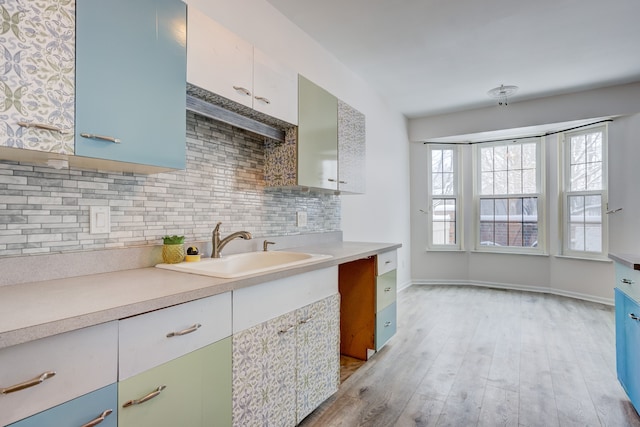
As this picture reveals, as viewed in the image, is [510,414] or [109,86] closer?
[109,86]

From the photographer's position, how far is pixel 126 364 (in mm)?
930

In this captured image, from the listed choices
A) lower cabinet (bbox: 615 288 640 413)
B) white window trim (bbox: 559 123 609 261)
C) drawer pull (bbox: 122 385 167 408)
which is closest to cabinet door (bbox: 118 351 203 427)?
drawer pull (bbox: 122 385 167 408)

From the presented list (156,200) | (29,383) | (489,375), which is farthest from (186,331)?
(489,375)

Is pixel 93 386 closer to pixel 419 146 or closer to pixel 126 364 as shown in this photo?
pixel 126 364

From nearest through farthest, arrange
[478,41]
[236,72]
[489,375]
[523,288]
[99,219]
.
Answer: [99,219] → [236,72] → [489,375] → [478,41] → [523,288]

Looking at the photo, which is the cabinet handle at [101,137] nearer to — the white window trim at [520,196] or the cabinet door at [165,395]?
the cabinet door at [165,395]

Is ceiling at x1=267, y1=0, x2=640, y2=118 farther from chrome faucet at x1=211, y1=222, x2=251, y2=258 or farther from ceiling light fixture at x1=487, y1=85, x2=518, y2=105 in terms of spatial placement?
chrome faucet at x1=211, y1=222, x2=251, y2=258

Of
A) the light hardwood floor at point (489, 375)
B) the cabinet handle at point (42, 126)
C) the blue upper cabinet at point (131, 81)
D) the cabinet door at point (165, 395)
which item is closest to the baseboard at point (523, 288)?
the light hardwood floor at point (489, 375)

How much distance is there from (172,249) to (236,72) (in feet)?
2.93

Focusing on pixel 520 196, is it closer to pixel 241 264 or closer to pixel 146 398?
pixel 241 264

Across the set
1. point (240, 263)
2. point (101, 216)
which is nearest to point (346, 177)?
point (240, 263)

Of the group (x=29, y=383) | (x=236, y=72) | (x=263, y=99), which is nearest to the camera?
(x=29, y=383)

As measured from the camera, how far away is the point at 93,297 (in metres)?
0.98

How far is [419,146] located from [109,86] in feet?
15.1
